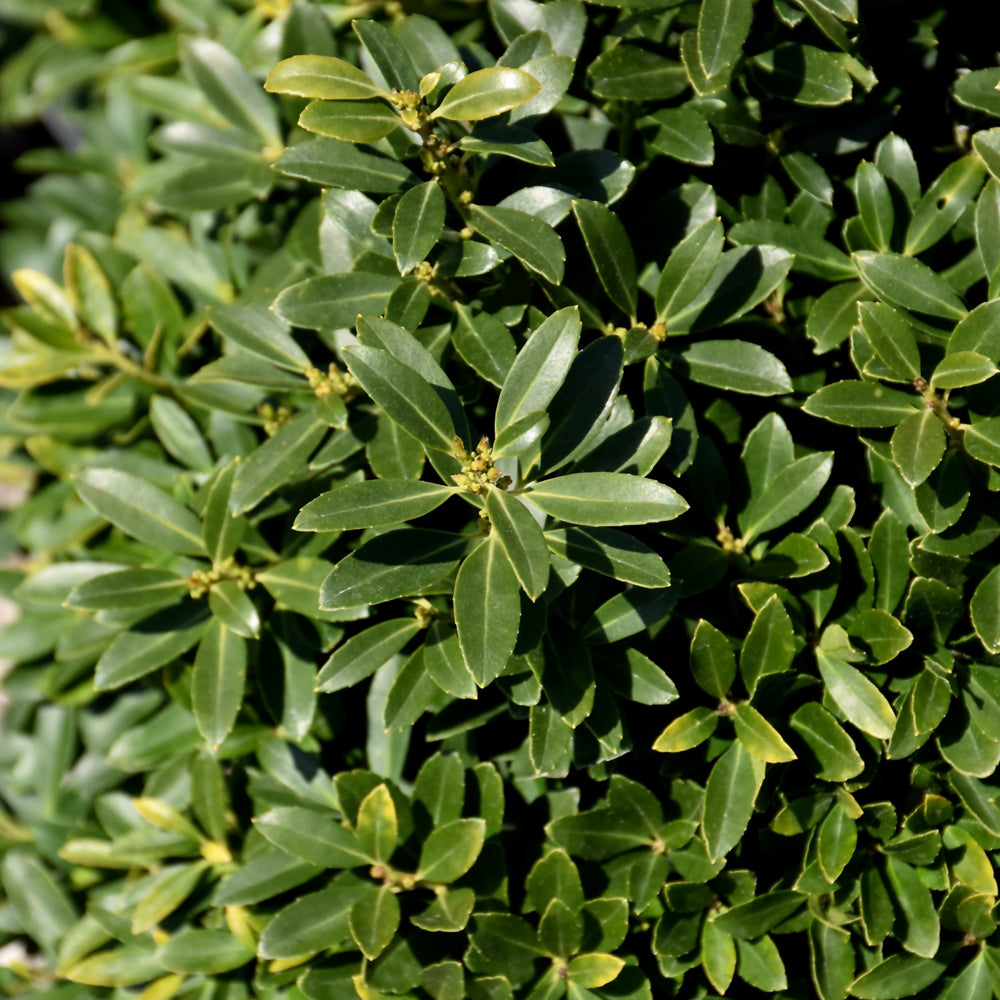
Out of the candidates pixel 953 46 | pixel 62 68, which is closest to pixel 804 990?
pixel 953 46

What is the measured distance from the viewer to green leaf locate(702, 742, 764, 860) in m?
1.29

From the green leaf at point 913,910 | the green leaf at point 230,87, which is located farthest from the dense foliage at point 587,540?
the green leaf at point 230,87

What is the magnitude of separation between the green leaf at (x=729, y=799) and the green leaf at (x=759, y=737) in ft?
0.09

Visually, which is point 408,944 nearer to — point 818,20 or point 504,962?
point 504,962

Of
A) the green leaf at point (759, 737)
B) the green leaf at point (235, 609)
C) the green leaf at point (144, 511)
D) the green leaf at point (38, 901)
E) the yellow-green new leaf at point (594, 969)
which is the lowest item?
the green leaf at point (38, 901)

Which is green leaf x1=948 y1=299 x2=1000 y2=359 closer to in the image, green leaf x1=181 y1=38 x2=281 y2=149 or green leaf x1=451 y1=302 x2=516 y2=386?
green leaf x1=451 y1=302 x2=516 y2=386

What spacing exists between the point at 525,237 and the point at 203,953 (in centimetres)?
116

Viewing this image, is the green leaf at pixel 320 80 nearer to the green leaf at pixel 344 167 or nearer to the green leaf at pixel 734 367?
the green leaf at pixel 344 167

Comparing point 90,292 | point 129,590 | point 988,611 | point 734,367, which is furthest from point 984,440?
point 90,292

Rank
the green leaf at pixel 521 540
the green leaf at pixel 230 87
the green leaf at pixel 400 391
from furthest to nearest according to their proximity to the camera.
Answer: the green leaf at pixel 230 87
the green leaf at pixel 400 391
the green leaf at pixel 521 540

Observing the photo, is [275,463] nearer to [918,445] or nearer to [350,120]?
[350,120]

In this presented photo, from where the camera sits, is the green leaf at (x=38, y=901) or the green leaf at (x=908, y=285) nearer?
the green leaf at (x=908, y=285)

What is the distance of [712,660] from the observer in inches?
52.3

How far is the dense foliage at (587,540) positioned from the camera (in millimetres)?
1275
